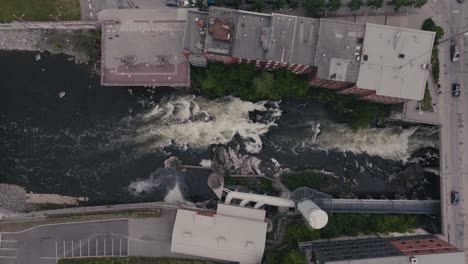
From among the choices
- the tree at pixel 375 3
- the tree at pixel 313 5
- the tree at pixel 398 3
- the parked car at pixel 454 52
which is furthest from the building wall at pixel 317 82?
the tree at pixel 398 3

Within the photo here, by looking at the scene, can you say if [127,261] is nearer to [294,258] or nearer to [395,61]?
[294,258]

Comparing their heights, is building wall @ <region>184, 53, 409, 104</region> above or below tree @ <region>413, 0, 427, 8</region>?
below

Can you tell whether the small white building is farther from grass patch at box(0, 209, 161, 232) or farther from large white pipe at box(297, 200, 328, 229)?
large white pipe at box(297, 200, 328, 229)

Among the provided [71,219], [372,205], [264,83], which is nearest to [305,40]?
[264,83]

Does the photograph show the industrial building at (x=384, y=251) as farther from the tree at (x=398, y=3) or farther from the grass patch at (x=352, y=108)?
the tree at (x=398, y=3)

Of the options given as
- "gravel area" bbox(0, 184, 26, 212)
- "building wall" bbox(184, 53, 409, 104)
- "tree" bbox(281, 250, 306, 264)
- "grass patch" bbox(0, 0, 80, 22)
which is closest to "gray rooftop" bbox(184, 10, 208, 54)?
"building wall" bbox(184, 53, 409, 104)

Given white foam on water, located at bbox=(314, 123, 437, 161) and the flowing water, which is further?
white foam on water, located at bbox=(314, 123, 437, 161)
